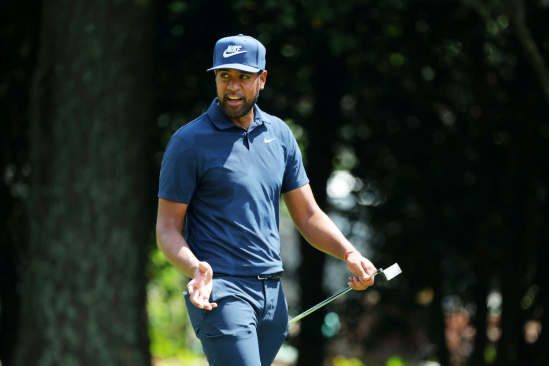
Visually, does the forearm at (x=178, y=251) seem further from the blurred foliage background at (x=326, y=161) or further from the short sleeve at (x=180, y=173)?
the blurred foliage background at (x=326, y=161)

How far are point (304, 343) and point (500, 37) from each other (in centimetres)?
410

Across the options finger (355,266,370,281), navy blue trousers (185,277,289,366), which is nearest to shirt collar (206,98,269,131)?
navy blue trousers (185,277,289,366)

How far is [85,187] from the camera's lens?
6.80 m

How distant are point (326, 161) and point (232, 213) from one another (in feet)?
18.0

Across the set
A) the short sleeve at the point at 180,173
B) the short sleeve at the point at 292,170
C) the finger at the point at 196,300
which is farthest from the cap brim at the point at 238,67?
the finger at the point at 196,300

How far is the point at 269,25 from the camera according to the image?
7465mm

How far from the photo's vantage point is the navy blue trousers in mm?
3104

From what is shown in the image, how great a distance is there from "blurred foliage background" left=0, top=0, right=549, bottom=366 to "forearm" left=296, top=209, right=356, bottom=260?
2949mm

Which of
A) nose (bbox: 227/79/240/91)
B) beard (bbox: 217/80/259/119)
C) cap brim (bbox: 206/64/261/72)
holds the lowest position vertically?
beard (bbox: 217/80/259/119)

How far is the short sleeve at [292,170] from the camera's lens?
3.62 meters

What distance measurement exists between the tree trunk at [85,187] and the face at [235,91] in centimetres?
375

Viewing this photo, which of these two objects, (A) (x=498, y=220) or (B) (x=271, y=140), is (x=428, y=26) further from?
(B) (x=271, y=140)

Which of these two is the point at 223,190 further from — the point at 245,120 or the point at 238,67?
the point at 238,67

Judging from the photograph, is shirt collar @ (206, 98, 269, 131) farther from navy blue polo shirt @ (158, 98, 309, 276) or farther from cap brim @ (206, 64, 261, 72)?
cap brim @ (206, 64, 261, 72)
